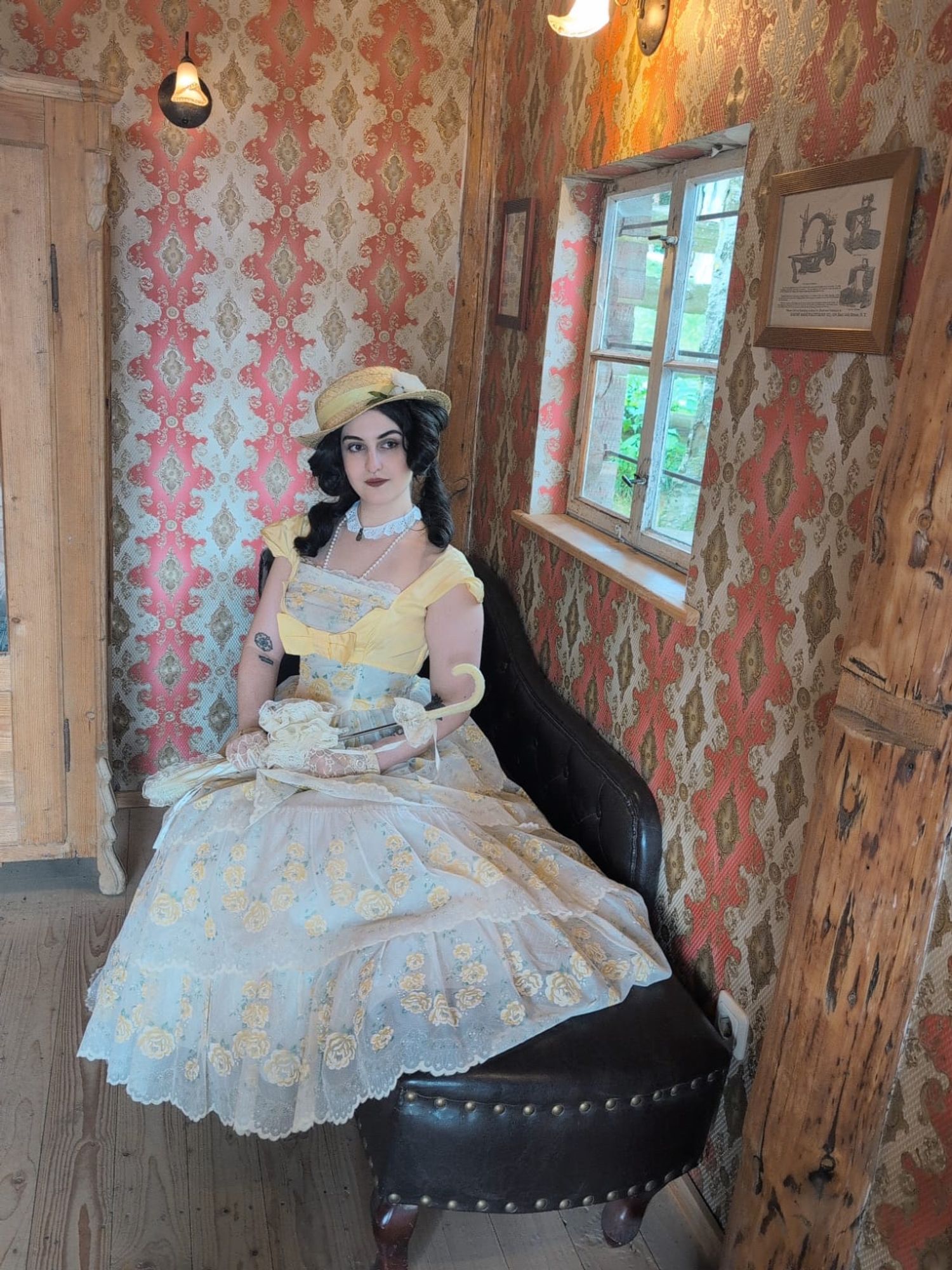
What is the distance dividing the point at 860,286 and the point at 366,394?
115 centimetres

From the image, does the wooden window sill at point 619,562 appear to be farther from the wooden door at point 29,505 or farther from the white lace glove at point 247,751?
the wooden door at point 29,505

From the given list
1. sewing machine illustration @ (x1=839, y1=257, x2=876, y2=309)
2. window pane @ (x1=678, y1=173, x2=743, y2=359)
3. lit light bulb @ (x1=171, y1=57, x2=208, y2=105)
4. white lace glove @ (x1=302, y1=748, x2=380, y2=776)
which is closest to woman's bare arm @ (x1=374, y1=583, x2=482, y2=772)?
white lace glove @ (x1=302, y1=748, x2=380, y2=776)

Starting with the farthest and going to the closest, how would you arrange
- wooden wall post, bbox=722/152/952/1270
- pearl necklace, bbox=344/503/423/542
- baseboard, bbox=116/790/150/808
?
baseboard, bbox=116/790/150/808, pearl necklace, bbox=344/503/423/542, wooden wall post, bbox=722/152/952/1270

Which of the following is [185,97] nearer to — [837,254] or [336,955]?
[837,254]

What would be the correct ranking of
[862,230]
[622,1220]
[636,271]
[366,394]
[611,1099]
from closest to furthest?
[862,230] < [611,1099] < [622,1220] < [366,394] < [636,271]

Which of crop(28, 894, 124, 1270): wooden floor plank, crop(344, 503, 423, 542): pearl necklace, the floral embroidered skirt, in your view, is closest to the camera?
the floral embroidered skirt

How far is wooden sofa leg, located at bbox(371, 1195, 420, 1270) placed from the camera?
181 cm

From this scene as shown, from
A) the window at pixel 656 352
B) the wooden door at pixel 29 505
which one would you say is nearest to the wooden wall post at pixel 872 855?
the window at pixel 656 352

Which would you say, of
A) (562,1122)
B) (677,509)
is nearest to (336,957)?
(562,1122)

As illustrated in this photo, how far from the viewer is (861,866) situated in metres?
1.41

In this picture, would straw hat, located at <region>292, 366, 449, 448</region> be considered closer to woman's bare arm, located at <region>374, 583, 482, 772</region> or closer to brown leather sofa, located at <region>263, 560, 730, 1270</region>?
woman's bare arm, located at <region>374, 583, 482, 772</region>

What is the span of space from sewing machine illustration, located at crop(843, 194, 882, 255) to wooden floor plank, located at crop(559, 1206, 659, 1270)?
170 centimetres

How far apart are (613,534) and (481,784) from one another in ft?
2.48

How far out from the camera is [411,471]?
245cm
